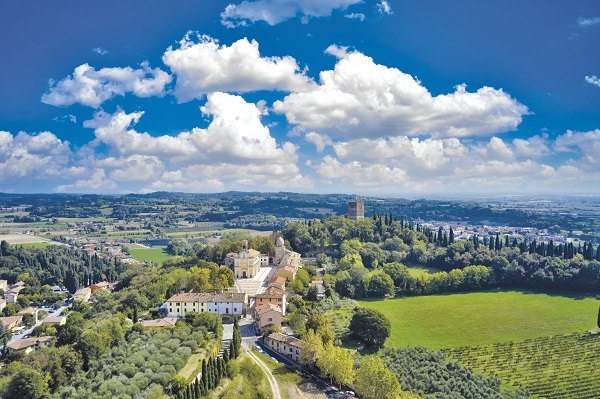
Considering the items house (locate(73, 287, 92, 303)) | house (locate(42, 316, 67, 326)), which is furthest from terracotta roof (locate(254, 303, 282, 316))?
house (locate(73, 287, 92, 303))

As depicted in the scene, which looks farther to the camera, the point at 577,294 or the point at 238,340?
the point at 577,294

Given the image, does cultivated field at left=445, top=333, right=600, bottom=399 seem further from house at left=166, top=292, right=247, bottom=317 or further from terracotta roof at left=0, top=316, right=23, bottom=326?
terracotta roof at left=0, top=316, right=23, bottom=326

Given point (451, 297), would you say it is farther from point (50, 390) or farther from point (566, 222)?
point (566, 222)

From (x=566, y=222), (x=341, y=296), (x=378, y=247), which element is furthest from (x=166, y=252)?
(x=566, y=222)

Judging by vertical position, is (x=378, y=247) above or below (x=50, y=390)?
above

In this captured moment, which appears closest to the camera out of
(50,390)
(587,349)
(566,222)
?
(50,390)

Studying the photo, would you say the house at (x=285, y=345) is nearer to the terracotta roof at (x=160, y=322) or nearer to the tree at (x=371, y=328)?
the tree at (x=371, y=328)

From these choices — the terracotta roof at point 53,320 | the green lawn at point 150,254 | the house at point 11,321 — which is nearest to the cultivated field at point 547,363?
the terracotta roof at point 53,320

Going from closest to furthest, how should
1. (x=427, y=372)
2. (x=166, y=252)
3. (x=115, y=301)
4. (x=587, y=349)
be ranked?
(x=427, y=372) → (x=587, y=349) → (x=115, y=301) → (x=166, y=252)
